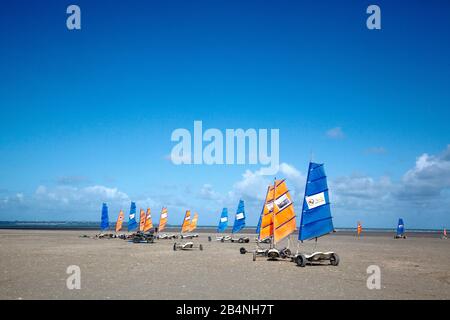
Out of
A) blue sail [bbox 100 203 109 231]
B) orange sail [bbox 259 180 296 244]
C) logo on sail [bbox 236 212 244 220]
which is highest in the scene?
orange sail [bbox 259 180 296 244]

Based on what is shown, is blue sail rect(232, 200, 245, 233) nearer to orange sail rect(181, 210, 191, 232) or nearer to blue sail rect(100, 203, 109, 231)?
orange sail rect(181, 210, 191, 232)

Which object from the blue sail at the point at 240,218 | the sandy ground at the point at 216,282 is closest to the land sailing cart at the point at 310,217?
the sandy ground at the point at 216,282

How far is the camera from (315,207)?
902 inches

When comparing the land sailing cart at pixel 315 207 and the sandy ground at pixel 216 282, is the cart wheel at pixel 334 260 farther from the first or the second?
the sandy ground at pixel 216 282

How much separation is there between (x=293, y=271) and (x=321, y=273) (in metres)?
1.39

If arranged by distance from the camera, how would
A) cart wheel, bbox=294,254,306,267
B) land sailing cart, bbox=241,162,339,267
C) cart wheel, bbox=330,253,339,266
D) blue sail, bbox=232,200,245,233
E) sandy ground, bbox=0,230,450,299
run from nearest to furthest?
sandy ground, bbox=0,230,450,299
cart wheel, bbox=294,254,306,267
cart wheel, bbox=330,253,339,266
land sailing cart, bbox=241,162,339,267
blue sail, bbox=232,200,245,233

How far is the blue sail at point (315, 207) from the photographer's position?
2281 cm

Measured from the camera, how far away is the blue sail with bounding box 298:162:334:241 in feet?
74.8

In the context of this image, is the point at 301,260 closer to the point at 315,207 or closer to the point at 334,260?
the point at 334,260

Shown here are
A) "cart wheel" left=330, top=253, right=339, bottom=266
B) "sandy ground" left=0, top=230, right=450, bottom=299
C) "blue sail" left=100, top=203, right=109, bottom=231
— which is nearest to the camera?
"sandy ground" left=0, top=230, right=450, bottom=299

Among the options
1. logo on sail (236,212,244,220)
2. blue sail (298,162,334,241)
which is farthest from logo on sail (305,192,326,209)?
logo on sail (236,212,244,220)

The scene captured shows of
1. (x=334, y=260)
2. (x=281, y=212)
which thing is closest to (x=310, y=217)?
(x=334, y=260)

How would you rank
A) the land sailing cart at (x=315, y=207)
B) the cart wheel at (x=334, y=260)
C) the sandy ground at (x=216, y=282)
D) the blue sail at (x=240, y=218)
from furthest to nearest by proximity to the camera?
the blue sail at (x=240, y=218) → the land sailing cart at (x=315, y=207) → the cart wheel at (x=334, y=260) → the sandy ground at (x=216, y=282)
